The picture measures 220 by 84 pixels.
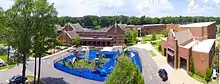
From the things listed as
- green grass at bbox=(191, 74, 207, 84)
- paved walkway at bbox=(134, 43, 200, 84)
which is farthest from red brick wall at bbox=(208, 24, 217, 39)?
green grass at bbox=(191, 74, 207, 84)

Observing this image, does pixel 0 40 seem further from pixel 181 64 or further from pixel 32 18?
pixel 181 64

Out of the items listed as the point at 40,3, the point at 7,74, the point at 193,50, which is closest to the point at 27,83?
the point at 7,74

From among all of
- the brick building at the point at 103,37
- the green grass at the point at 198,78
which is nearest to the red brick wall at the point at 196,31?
the green grass at the point at 198,78

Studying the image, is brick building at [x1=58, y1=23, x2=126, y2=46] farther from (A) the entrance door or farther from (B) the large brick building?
(A) the entrance door

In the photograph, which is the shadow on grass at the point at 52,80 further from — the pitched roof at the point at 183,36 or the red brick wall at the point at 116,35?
the red brick wall at the point at 116,35

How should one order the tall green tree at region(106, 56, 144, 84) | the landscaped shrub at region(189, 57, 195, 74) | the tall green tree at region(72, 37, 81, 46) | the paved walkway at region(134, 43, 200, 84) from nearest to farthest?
the tall green tree at region(106, 56, 144, 84) → the paved walkway at region(134, 43, 200, 84) → the landscaped shrub at region(189, 57, 195, 74) → the tall green tree at region(72, 37, 81, 46)
